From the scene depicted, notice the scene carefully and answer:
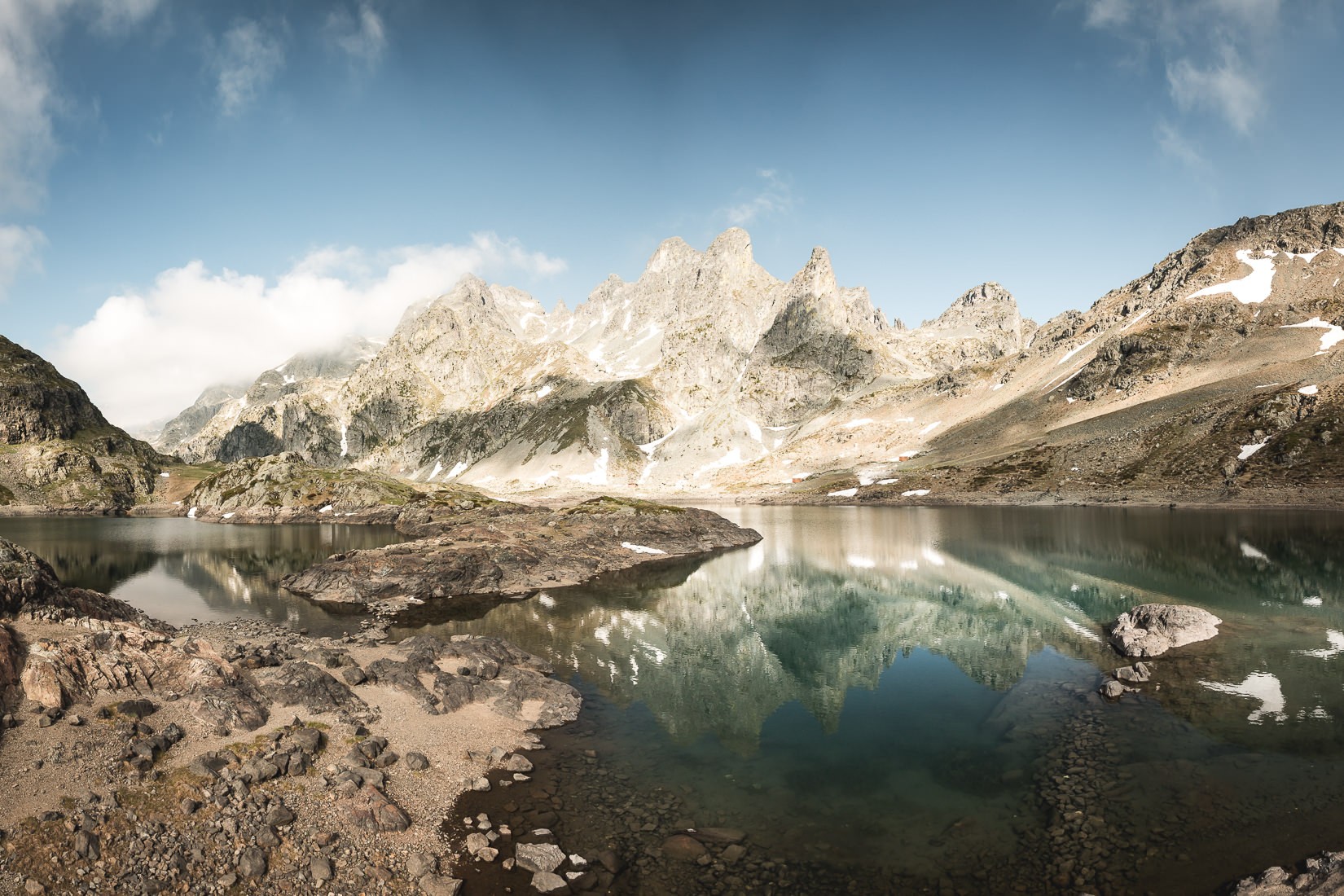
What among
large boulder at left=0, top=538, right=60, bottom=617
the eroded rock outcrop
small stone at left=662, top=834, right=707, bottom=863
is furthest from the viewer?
the eroded rock outcrop

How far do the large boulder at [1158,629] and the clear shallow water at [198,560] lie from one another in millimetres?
52189

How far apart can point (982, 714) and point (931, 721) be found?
8.34 ft

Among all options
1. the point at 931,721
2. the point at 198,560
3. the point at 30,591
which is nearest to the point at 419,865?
the point at 931,721

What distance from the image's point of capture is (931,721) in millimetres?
28156

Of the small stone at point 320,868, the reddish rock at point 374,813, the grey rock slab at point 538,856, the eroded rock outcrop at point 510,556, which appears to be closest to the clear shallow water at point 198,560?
the eroded rock outcrop at point 510,556

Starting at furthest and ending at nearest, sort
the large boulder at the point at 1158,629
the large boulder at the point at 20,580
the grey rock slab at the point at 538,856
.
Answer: the large boulder at the point at 1158,629
the large boulder at the point at 20,580
the grey rock slab at the point at 538,856

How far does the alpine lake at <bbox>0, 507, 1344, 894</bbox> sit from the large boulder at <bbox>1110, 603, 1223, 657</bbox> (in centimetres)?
80

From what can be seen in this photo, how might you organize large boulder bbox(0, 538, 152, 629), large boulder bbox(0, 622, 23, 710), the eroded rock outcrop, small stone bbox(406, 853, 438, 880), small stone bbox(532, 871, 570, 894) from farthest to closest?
the eroded rock outcrop → large boulder bbox(0, 538, 152, 629) → large boulder bbox(0, 622, 23, 710) → small stone bbox(406, 853, 438, 880) → small stone bbox(532, 871, 570, 894)

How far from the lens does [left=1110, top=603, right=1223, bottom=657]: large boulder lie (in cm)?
3534

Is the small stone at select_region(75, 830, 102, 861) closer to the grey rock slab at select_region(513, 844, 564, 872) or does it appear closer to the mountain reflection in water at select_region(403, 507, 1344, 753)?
the grey rock slab at select_region(513, 844, 564, 872)

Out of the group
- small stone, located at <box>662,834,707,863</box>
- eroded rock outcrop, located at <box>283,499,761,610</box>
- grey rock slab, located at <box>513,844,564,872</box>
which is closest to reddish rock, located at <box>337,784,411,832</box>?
grey rock slab, located at <box>513,844,564,872</box>

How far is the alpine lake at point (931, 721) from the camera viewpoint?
56.7 ft

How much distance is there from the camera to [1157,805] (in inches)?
758

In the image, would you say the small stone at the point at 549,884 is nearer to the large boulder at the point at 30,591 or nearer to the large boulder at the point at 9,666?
the large boulder at the point at 9,666
